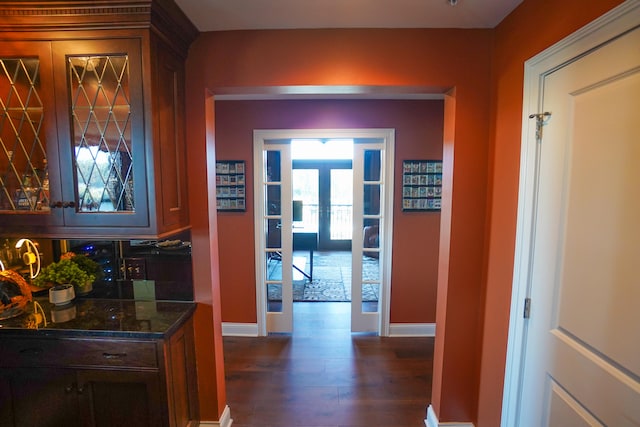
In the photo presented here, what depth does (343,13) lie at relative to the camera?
57.9 inches

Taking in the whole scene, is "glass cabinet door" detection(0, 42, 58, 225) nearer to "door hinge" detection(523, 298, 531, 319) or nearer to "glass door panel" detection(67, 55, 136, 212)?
"glass door panel" detection(67, 55, 136, 212)

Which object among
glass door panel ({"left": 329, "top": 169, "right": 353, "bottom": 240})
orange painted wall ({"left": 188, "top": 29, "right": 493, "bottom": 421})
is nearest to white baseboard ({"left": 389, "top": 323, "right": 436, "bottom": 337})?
orange painted wall ({"left": 188, "top": 29, "right": 493, "bottom": 421})

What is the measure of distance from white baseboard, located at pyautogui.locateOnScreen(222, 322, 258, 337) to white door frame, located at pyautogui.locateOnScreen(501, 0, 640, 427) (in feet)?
7.87

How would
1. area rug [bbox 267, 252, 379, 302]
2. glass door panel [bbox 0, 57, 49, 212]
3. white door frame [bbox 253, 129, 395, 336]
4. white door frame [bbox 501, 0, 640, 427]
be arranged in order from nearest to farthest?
white door frame [bbox 501, 0, 640, 427]
glass door panel [bbox 0, 57, 49, 212]
white door frame [bbox 253, 129, 395, 336]
area rug [bbox 267, 252, 379, 302]

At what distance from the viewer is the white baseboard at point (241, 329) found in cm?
315

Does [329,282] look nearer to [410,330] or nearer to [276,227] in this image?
[410,330]

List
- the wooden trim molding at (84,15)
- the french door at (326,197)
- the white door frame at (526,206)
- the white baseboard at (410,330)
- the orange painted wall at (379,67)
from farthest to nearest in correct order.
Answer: the french door at (326,197) → the white baseboard at (410,330) → the orange painted wall at (379,67) → the wooden trim molding at (84,15) → the white door frame at (526,206)

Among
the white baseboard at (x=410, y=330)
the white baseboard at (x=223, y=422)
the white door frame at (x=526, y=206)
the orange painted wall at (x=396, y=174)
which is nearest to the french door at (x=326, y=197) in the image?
the orange painted wall at (x=396, y=174)

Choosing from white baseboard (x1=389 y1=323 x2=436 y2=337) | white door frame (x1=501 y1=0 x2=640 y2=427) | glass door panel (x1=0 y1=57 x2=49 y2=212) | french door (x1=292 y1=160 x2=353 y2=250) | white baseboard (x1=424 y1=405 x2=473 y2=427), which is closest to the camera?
white door frame (x1=501 y1=0 x2=640 y2=427)

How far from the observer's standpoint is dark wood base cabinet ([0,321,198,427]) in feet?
4.81

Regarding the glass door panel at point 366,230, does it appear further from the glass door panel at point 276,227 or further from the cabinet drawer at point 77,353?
the cabinet drawer at point 77,353

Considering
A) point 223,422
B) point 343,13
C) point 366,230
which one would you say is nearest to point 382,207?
point 366,230

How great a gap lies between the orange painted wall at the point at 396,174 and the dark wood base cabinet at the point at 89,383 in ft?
5.13

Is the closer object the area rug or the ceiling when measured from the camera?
the ceiling
